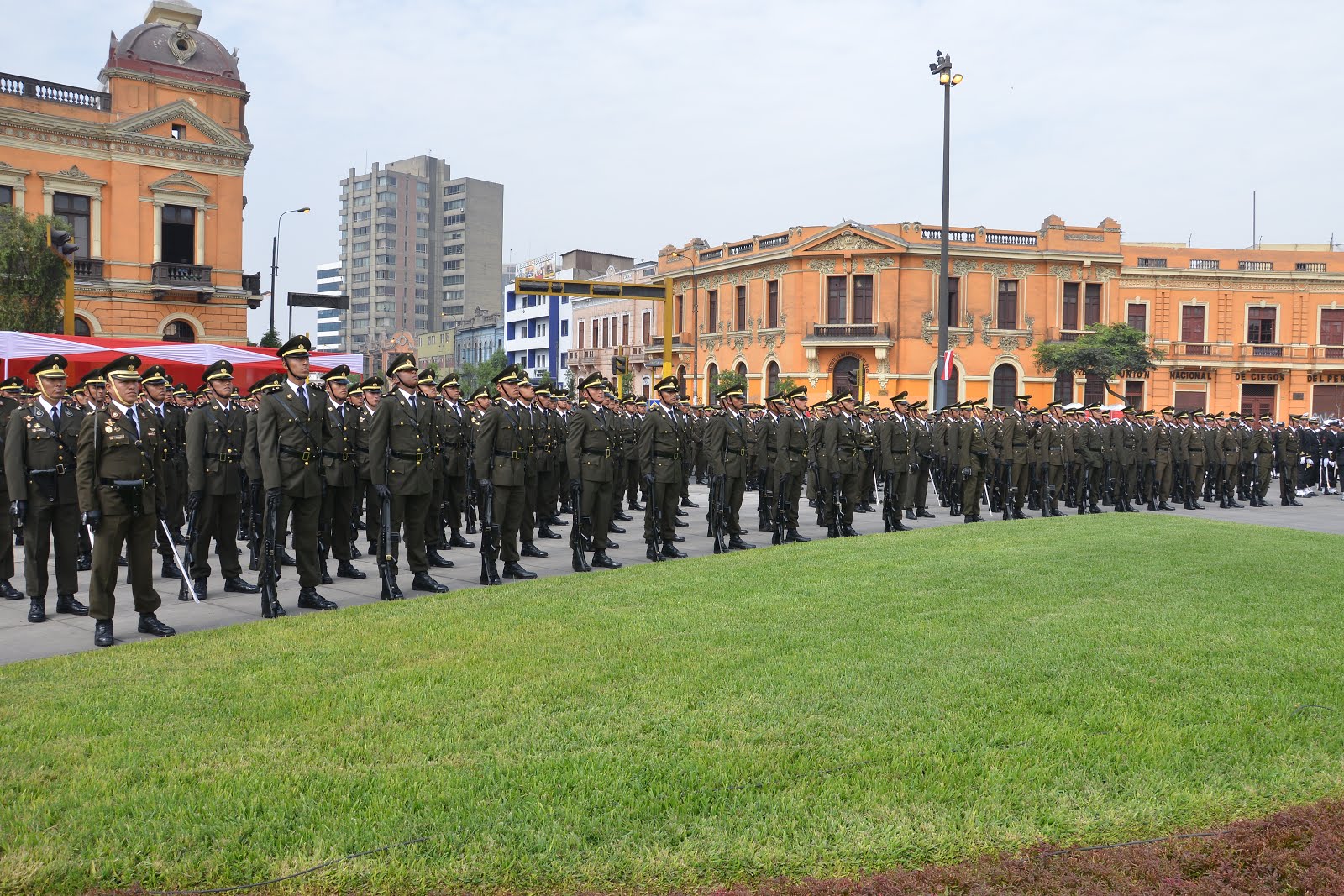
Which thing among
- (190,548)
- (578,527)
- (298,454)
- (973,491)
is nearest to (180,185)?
(190,548)

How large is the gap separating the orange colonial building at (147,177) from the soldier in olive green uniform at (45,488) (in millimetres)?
29987

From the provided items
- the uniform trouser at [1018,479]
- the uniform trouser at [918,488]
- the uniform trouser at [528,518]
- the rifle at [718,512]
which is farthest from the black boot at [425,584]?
the uniform trouser at [1018,479]

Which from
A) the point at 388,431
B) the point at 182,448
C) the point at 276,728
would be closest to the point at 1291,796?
the point at 276,728

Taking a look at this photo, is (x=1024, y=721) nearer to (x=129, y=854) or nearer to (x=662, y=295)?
(x=129, y=854)

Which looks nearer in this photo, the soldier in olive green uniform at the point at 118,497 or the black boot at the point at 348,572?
the soldier in olive green uniform at the point at 118,497

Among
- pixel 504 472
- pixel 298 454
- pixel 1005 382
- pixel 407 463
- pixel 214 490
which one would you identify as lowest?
pixel 214 490

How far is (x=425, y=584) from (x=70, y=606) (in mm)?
3052

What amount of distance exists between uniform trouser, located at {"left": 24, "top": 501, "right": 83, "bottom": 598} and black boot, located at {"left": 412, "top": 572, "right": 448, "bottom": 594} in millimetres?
2938

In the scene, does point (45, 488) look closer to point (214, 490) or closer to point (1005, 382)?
point (214, 490)

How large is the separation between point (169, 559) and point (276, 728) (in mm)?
7050

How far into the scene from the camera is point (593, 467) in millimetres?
11586

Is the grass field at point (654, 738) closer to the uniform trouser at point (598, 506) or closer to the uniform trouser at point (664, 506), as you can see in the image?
the uniform trouser at point (598, 506)

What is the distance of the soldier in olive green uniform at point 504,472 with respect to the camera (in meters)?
10.9

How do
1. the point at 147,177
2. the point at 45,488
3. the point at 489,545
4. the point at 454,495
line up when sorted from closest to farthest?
the point at 45,488, the point at 489,545, the point at 454,495, the point at 147,177
